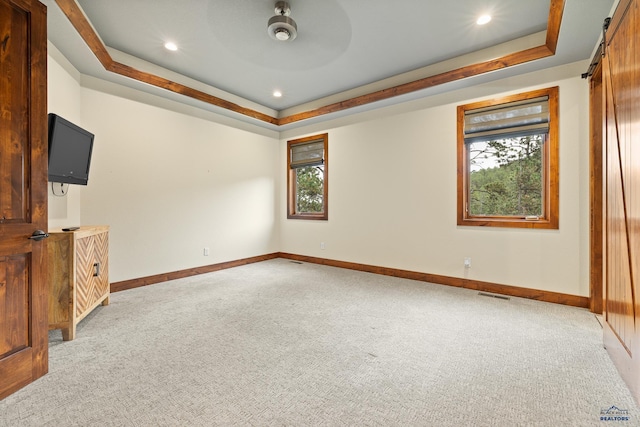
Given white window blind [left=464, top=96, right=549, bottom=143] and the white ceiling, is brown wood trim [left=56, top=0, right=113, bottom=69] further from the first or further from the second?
white window blind [left=464, top=96, right=549, bottom=143]

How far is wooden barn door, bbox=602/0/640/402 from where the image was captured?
1577 mm

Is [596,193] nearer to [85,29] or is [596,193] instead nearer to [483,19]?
→ [483,19]

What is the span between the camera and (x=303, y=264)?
209 inches

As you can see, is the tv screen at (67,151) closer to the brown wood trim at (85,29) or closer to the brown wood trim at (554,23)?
the brown wood trim at (85,29)

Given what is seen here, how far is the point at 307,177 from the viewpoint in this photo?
5.72 m

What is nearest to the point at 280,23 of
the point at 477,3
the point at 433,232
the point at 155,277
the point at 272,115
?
the point at 477,3

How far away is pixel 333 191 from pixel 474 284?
106 inches

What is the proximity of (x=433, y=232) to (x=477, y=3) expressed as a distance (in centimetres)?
267

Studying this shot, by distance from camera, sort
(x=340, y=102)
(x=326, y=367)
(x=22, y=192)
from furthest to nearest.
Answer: (x=340, y=102) → (x=326, y=367) → (x=22, y=192)

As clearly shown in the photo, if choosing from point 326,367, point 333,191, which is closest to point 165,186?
point 333,191

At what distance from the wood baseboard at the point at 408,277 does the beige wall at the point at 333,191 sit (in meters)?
0.08

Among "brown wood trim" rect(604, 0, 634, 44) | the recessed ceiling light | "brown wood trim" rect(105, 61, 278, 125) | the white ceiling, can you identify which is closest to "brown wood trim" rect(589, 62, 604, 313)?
the white ceiling

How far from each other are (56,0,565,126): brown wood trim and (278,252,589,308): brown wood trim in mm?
2640

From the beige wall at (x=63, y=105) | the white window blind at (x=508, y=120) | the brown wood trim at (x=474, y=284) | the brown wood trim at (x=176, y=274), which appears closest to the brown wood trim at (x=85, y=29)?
the beige wall at (x=63, y=105)
